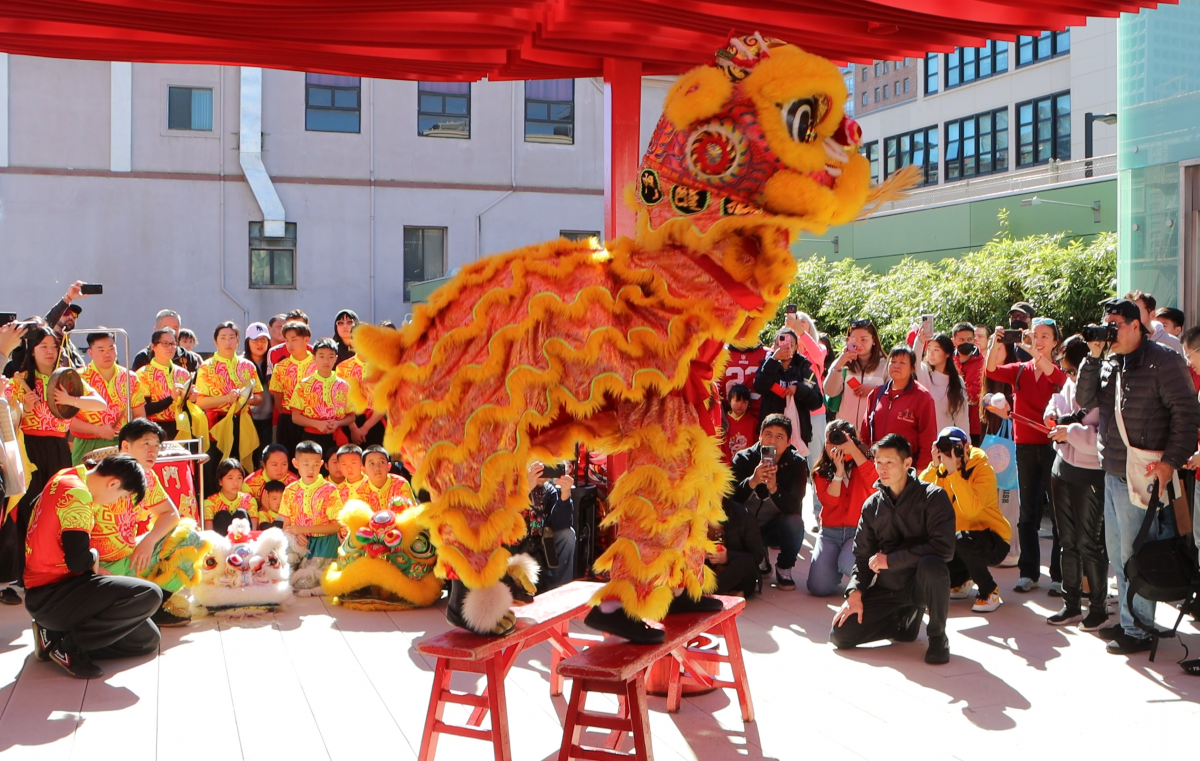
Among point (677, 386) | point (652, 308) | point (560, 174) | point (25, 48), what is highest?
point (560, 174)

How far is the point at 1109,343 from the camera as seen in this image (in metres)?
4.19

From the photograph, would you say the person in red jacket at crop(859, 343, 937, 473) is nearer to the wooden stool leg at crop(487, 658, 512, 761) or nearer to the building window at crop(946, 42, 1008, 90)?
the wooden stool leg at crop(487, 658, 512, 761)

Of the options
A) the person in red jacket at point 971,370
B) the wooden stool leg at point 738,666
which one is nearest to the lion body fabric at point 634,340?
the wooden stool leg at point 738,666

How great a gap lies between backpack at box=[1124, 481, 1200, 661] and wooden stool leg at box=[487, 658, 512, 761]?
8.67ft

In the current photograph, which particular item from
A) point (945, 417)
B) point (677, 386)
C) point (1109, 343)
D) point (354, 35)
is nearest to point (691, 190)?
point (677, 386)

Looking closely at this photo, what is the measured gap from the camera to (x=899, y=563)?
4.34 metres

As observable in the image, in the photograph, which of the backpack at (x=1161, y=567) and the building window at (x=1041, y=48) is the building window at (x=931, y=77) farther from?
the backpack at (x=1161, y=567)

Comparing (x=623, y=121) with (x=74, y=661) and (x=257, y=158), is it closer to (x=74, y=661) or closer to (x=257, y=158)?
(x=74, y=661)

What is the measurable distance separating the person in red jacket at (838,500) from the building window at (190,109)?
10579 millimetres

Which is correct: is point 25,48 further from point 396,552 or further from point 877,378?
point 877,378

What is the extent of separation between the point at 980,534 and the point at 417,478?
343 cm

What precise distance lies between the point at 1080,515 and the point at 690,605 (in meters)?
2.39

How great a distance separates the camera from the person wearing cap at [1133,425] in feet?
13.0

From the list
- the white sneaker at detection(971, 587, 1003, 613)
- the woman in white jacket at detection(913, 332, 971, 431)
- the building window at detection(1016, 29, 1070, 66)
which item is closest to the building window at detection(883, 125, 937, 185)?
the building window at detection(1016, 29, 1070, 66)
